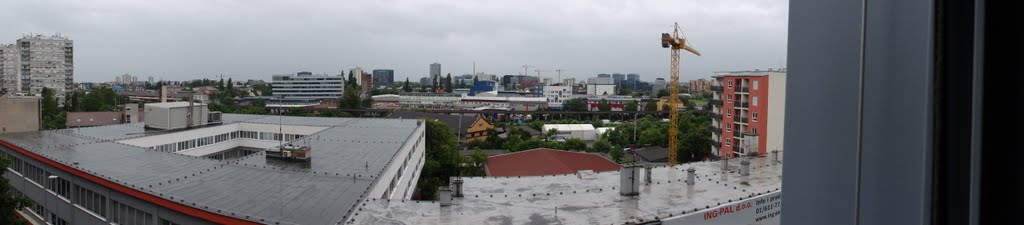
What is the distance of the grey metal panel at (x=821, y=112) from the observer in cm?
98

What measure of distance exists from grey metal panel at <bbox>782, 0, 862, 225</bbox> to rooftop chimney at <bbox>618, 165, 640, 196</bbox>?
689 cm

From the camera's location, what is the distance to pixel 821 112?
1.04 metres

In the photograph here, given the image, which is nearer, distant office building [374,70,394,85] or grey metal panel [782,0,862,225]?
grey metal panel [782,0,862,225]

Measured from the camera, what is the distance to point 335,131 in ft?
54.7

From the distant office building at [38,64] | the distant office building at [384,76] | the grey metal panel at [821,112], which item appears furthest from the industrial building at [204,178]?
the distant office building at [384,76]

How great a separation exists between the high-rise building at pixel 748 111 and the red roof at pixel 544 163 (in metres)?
4.30

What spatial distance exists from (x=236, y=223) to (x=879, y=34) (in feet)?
24.4

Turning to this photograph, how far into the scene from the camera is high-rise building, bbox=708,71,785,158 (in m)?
20.4

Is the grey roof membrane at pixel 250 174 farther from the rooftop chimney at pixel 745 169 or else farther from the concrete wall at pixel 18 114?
the rooftop chimney at pixel 745 169

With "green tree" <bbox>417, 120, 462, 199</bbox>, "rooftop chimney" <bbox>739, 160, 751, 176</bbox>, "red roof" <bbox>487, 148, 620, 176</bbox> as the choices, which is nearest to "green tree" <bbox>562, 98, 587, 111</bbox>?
"green tree" <bbox>417, 120, 462, 199</bbox>

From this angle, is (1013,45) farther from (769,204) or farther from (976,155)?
(769,204)

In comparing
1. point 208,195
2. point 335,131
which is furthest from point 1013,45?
point 335,131

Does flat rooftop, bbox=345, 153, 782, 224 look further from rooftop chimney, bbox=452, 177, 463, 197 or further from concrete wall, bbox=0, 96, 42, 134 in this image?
concrete wall, bbox=0, 96, 42, 134

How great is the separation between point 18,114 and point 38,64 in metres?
57.3
